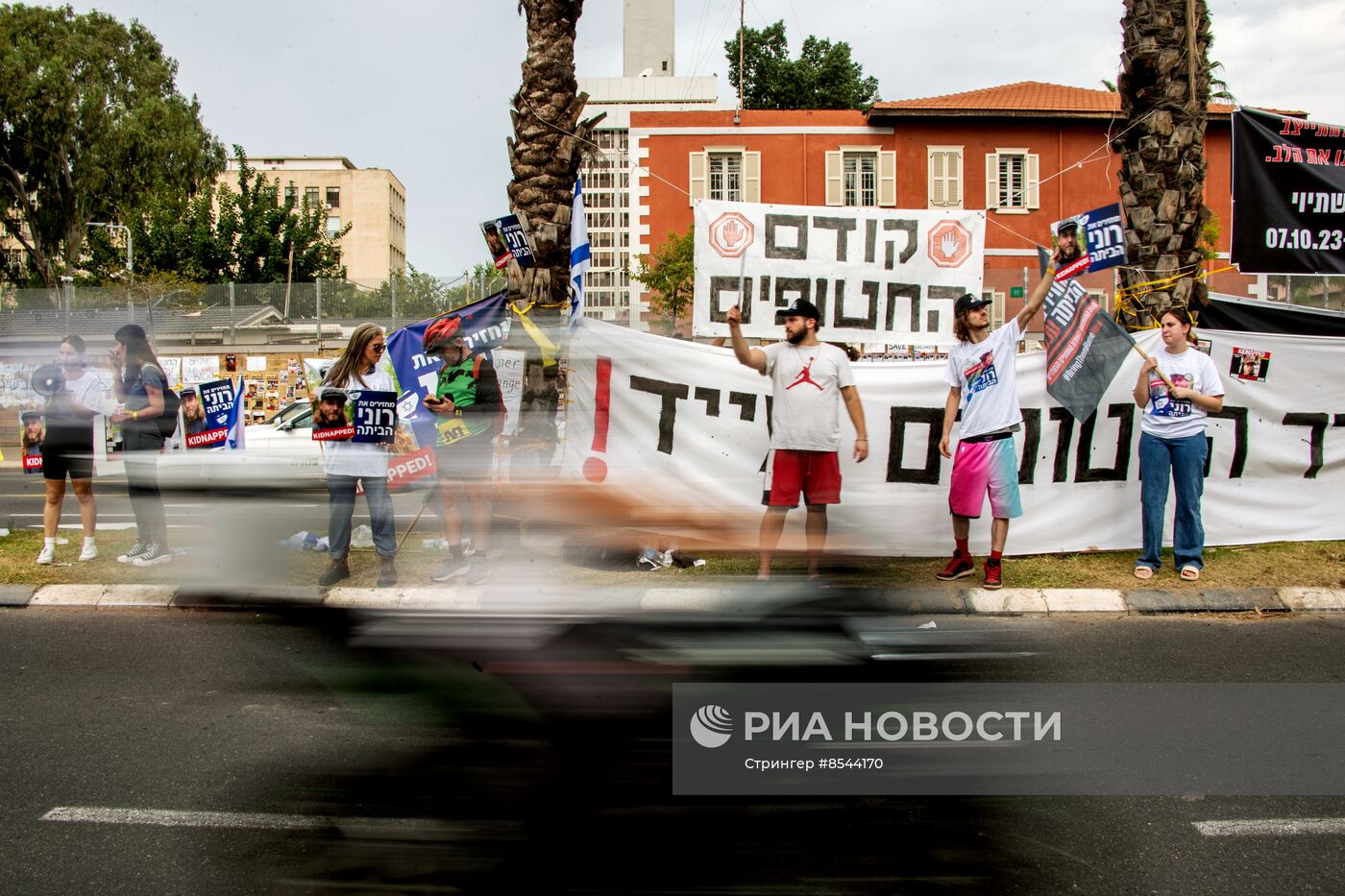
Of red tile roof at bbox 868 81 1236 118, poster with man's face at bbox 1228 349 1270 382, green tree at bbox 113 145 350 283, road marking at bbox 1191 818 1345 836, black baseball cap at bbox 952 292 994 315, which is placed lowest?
road marking at bbox 1191 818 1345 836

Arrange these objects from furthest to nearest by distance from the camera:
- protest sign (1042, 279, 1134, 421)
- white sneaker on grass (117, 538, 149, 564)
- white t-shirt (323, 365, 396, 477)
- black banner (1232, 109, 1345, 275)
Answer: black banner (1232, 109, 1345, 275) → protest sign (1042, 279, 1134, 421) → white sneaker on grass (117, 538, 149, 564) → white t-shirt (323, 365, 396, 477)

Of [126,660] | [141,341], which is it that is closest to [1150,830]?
[126,660]

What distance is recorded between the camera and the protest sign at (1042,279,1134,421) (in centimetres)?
738

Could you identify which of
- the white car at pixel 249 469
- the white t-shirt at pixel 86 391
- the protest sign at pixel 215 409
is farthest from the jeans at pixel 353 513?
the protest sign at pixel 215 409

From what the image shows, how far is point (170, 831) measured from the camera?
11.5 ft

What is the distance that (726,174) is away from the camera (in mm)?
38594

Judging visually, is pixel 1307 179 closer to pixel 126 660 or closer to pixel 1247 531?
pixel 1247 531

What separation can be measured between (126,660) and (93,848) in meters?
2.41

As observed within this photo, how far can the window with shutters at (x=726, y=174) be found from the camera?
38469 millimetres

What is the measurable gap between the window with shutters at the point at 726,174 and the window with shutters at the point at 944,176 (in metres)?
7.27

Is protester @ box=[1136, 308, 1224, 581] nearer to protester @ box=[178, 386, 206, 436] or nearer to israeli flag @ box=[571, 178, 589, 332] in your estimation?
israeli flag @ box=[571, 178, 589, 332]

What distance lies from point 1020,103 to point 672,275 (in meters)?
15.8

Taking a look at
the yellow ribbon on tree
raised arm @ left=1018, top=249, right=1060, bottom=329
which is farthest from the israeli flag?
raised arm @ left=1018, top=249, right=1060, bottom=329

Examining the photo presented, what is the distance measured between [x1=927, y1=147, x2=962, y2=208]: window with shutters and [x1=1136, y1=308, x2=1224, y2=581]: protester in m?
32.4
